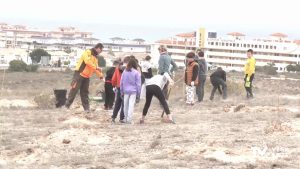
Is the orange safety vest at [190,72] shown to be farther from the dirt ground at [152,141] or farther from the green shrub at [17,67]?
the green shrub at [17,67]

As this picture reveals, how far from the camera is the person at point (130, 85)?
11.8 m

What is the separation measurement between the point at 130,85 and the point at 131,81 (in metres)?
0.09

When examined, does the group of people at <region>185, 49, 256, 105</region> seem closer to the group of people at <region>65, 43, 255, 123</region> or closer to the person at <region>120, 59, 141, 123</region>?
the group of people at <region>65, 43, 255, 123</region>

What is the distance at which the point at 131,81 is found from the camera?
38.7ft

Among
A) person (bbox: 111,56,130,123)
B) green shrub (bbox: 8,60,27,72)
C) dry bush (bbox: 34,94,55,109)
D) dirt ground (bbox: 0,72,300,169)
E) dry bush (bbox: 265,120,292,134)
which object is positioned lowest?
green shrub (bbox: 8,60,27,72)

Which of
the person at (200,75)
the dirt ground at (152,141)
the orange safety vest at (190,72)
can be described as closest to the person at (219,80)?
the person at (200,75)

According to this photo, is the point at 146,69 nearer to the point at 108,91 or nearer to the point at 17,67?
the point at 108,91

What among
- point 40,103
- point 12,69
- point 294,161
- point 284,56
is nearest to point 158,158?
point 294,161

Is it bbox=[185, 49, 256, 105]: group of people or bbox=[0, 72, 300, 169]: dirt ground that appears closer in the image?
bbox=[0, 72, 300, 169]: dirt ground

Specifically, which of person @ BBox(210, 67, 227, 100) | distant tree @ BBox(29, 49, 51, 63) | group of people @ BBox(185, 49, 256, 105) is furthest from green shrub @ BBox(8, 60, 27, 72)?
person @ BBox(210, 67, 227, 100)

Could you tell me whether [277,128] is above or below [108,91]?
below

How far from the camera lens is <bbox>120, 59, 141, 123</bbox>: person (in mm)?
11773

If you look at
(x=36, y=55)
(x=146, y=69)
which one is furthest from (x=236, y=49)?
(x=146, y=69)

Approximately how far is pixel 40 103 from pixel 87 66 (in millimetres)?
5002
